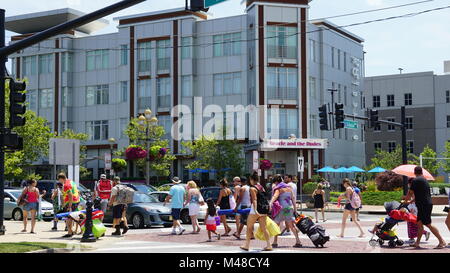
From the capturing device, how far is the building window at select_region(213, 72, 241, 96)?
185ft

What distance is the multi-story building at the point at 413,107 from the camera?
277 ft

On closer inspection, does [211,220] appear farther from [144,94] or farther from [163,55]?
[144,94]

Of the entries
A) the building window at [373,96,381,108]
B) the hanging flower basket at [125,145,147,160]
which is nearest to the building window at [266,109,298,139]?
the hanging flower basket at [125,145,147,160]

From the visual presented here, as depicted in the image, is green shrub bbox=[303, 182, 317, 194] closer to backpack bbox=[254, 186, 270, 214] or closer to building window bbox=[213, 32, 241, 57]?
building window bbox=[213, 32, 241, 57]

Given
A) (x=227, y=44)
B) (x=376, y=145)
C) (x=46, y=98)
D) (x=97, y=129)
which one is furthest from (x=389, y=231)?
(x=376, y=145)

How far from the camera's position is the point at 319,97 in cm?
5831

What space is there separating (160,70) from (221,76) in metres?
5.86

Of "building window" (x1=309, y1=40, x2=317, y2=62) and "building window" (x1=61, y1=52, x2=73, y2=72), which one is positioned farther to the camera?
"building window" (x1=61, y1=52, x2=73, y2=72)

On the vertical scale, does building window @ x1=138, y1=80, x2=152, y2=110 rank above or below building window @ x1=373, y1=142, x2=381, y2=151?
above

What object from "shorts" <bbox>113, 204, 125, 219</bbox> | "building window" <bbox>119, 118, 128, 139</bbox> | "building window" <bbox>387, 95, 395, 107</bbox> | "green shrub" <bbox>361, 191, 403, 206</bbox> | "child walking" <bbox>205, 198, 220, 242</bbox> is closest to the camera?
"child walking" <bbox>205, 198, 220, 242</bbox>

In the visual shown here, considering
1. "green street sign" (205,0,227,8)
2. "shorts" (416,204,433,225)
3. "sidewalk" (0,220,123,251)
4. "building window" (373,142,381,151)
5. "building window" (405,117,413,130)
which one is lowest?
→ "sidewalk" (0,220,123,251)

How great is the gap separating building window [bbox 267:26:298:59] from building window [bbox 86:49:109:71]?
17.8 m

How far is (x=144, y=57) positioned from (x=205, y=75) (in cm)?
625

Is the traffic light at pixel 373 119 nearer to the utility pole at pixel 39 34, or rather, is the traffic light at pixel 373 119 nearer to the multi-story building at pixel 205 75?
the multi-story building at pixel 205 75
